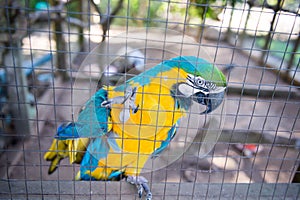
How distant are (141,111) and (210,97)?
26 cm

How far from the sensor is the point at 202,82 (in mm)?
1093

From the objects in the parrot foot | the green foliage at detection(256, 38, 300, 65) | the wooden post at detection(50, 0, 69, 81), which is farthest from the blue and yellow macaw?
the wooden post at detection(50, 0, 69, 81)

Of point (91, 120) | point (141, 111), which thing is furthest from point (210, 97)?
point (91, 120)

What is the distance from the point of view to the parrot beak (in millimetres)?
1097

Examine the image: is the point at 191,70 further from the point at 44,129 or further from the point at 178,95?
the point at 44,129

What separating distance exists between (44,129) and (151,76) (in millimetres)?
1894

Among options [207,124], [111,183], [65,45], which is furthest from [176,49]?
[65,45]

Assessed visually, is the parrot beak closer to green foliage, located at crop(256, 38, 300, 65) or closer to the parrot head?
the parrot head

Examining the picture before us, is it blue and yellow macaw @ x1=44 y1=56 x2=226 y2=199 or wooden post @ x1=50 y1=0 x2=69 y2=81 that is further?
wooden post @ x1=50 y1=0 x2=69 y2=81

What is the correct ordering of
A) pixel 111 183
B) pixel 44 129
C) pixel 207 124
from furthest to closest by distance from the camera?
1. pixel 44 129
2. pixel 111 183
3. pixel 207 124

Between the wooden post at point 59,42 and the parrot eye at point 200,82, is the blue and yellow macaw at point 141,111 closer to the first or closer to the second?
the parrot eye at point 200,82

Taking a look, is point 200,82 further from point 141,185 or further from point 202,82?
point 141,185

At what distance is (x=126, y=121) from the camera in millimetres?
1169

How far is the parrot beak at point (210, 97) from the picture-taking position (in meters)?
1.10
